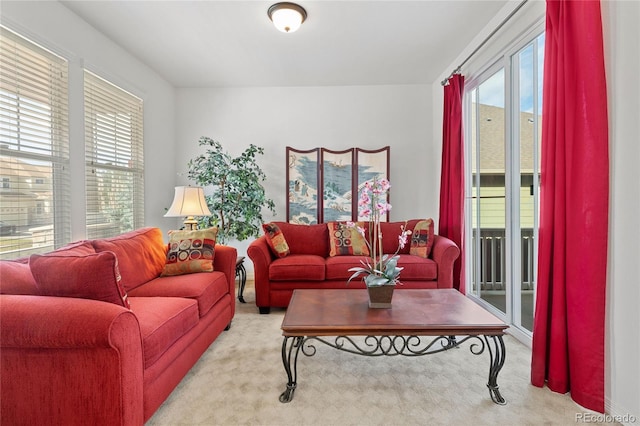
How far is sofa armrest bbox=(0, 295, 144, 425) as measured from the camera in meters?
1.25

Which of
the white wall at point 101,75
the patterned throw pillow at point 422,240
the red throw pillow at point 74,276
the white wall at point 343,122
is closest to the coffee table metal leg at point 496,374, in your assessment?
the patterned throw pillow at point 422,240

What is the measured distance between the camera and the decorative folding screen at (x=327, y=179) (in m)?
4.41

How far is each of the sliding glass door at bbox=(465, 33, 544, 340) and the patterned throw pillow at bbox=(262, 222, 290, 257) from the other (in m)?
2.02

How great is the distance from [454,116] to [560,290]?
2232 millimetres

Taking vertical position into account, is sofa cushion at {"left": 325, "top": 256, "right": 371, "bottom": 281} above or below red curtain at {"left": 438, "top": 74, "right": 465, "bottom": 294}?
below

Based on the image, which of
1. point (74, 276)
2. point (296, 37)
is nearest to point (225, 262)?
point (74, 276)

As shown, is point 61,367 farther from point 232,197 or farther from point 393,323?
point 232,197

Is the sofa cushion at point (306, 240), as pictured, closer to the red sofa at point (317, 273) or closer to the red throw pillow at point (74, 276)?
the red sofa at point (317, 273)

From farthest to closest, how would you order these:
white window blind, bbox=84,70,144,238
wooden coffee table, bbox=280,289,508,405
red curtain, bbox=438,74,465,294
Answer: red curtain, bbox=438,74,465,294 < white window blind, bbox=84,70,144,238 < wooden coffee table, bbox=280,289,508,405

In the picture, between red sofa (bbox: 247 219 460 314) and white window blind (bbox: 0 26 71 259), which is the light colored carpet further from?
white window blind (bbox: 0 26 71 259)

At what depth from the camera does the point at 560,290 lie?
1793 mm

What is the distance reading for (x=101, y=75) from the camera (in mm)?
2984

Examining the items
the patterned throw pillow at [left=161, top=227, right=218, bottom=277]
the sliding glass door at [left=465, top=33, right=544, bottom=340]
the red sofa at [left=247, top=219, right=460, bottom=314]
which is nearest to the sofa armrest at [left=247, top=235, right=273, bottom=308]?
the red sofa at [left=247, top=219, right=460, bottom=314]

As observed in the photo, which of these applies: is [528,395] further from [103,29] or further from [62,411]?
[103,29]
